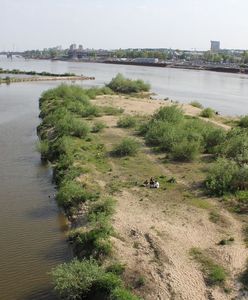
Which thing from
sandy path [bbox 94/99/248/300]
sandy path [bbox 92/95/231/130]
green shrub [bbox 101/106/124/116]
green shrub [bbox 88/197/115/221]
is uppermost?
green shrub [bbox 88/197/115/221]

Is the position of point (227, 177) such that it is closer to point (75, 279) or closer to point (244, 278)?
point (244, 278)

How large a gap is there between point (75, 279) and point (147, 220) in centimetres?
525

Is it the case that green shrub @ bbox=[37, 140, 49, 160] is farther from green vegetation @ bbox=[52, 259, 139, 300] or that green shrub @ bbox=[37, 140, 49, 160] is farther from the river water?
green vegetation @ bbox=[52, 259, 139, 300]

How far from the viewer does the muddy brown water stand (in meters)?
13.8

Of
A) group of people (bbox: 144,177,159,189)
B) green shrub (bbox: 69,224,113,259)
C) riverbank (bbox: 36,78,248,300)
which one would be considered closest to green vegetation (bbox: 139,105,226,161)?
riverbank (bbox: 36,78,248,300)

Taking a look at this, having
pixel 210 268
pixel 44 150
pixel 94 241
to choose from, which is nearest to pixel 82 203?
pixel 94 241

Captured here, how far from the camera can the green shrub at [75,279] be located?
12508mm

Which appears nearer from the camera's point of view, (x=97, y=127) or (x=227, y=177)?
(x=227, y=177)

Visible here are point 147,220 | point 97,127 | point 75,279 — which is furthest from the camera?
point 97,127

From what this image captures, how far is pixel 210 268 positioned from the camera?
45.1 ft

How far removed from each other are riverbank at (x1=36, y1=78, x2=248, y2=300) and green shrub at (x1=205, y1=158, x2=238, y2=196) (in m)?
0.54

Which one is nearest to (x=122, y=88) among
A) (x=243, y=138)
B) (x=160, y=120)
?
(x=160, y=120)

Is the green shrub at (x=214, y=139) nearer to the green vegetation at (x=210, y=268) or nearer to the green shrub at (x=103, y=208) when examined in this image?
the green shrub at (x=103, y=208)

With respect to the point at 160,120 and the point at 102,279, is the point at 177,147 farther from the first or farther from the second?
the point at 102,279
